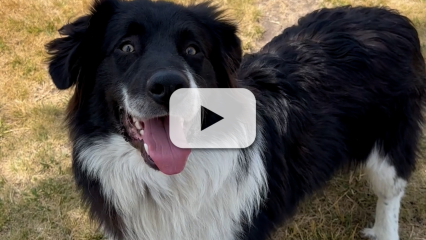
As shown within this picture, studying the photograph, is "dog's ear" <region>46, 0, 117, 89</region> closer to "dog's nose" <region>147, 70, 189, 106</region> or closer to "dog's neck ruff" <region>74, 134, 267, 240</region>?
"dog's neck ruff" <region>74, 134, 267, 240</region>

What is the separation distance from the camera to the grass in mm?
3443

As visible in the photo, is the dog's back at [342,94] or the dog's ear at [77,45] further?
the dog's back at [342,94]

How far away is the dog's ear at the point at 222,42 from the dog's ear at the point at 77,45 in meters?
0.46

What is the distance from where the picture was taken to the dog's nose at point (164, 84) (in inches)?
76.3

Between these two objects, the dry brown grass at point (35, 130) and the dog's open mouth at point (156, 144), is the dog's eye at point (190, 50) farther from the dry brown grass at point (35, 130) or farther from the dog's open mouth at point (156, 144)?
the dry brown grass at point (35, 130)

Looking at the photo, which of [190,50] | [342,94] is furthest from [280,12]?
[190,50]

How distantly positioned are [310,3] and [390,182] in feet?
10.1

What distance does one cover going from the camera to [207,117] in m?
2.31

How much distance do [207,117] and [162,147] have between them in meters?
0.29

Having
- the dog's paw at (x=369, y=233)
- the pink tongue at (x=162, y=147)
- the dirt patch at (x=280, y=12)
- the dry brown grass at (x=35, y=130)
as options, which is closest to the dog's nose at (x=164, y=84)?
the pink tongue at (x=162, y=147)

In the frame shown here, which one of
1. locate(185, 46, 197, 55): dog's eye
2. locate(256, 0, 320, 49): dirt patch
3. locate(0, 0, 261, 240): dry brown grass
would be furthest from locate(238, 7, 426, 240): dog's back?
locate(256, 0, 320, 49): dirt patch

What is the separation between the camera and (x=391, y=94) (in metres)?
2.88

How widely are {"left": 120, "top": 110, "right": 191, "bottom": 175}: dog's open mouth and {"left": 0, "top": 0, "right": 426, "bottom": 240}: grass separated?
0.97 metres
